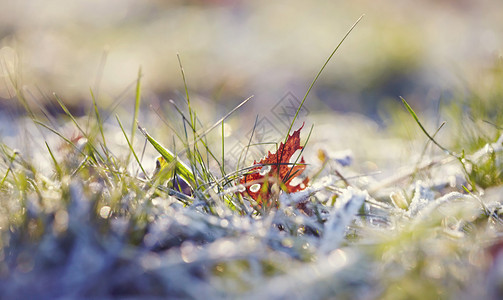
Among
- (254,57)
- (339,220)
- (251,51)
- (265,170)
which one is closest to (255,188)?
(265,170)

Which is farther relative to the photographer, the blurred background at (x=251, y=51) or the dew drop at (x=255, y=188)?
the blurred background at (x=251, y=51)

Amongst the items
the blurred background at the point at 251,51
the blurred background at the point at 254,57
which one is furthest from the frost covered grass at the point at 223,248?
the blurred background at the point at 251,51

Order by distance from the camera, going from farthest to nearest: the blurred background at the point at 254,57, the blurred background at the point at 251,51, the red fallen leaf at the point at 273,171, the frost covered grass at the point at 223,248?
the blurred background at the point at 251,51
the blurred background at the point at 254,57
the red fallen leaf at the point at 273,171
the frost covered grass at the point at 223,248

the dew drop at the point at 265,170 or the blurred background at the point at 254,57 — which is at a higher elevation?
the blurred background at the point at 254,57

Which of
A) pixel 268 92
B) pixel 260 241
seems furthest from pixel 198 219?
pixel 268 92

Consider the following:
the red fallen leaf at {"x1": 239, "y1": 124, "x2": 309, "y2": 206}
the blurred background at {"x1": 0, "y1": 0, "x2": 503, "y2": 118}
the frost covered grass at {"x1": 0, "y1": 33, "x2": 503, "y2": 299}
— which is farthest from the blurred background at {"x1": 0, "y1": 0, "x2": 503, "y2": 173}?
the frost covered grass at {"x1": 0, "y1": 33, "x2": 503, "y2": 299}

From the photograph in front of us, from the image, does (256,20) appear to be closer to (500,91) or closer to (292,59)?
(292,59)

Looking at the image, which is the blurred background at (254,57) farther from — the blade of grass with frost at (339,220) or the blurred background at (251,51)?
the blade of grass with frost at (339,220)

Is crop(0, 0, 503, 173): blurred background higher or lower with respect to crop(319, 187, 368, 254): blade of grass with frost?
higher

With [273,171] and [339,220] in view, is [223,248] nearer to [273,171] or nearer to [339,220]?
[339,220]

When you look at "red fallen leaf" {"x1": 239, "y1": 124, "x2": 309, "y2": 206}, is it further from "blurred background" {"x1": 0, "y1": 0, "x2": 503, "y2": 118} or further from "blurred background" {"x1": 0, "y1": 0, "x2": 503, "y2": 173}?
"blurred background" {"x1": 0, "y1": 0, "x2": 503, "y2": 118}
